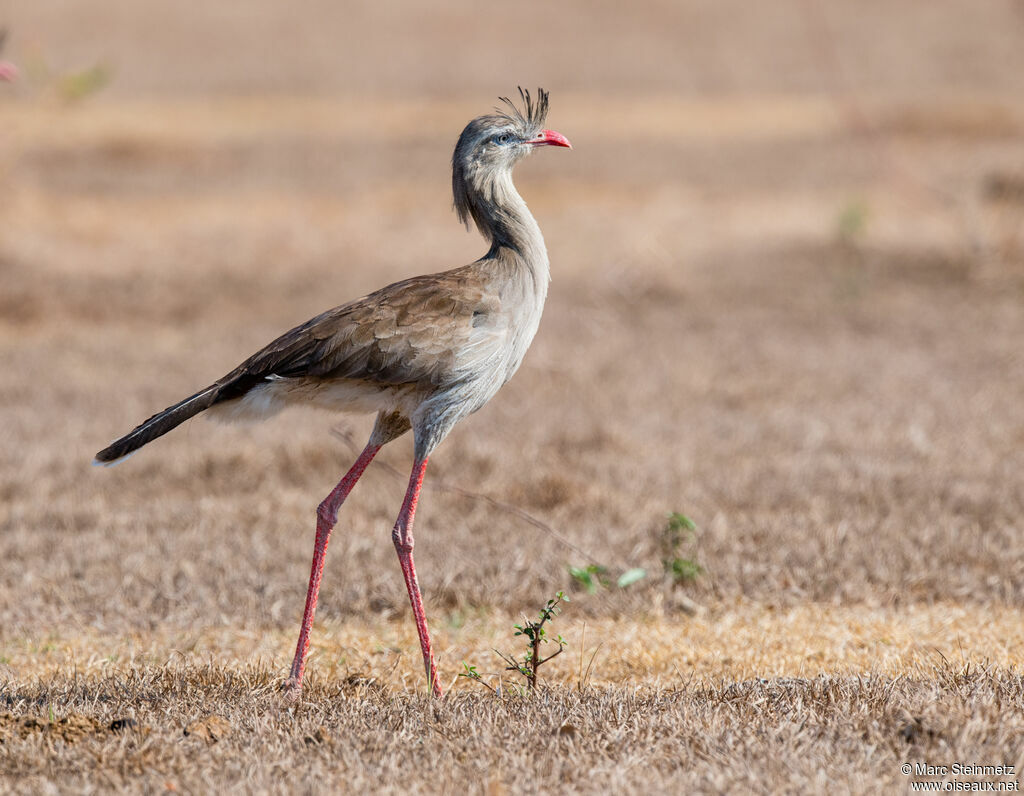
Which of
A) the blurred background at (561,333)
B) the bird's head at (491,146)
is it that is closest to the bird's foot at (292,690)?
the blurred background at (561,333)

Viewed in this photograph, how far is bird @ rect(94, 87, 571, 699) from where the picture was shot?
3.77m

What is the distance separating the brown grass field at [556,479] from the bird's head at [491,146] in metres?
1.20

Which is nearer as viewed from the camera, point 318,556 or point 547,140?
point 318,556

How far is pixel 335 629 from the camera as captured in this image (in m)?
4.45

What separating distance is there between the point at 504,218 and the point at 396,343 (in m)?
0.61

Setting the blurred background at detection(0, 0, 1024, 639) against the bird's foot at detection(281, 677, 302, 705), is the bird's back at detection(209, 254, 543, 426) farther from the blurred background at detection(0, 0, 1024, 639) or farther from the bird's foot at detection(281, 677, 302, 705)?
the bird's foot at detection(281, 677, 302, 705)

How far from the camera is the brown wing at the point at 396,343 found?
3.77 m

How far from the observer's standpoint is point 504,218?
4.03 metres

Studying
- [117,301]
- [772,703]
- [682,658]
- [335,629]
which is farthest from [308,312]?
[772,703]

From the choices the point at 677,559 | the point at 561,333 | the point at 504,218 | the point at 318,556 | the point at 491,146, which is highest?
the point at 561,333

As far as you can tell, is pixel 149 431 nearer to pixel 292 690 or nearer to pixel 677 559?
pixel 292 690

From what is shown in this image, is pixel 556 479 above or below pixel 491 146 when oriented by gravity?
below

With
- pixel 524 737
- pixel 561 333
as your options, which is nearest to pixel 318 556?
pixel 524 737

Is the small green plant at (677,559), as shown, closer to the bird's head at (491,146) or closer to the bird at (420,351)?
the bird at (420,351)
